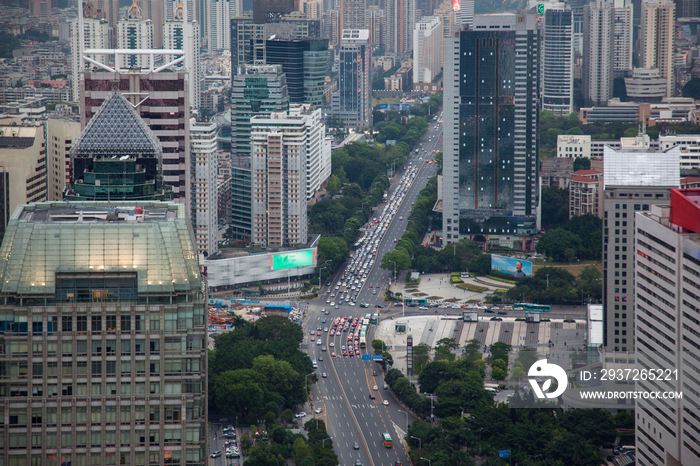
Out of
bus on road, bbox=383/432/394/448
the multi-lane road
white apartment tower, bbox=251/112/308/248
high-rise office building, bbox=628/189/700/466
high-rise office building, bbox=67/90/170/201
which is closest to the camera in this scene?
high-rise office building, bbox=628/189/700/466

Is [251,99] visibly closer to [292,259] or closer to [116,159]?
[292,259]

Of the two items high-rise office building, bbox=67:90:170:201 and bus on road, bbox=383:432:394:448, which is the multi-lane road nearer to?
bus on road, bbox=383:432:394:448

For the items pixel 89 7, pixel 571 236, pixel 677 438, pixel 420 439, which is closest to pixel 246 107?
pixel 89 7

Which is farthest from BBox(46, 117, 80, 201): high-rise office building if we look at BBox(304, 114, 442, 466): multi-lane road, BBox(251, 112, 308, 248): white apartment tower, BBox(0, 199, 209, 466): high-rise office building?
BBox(0, 199, 209, 466): high-rise office building

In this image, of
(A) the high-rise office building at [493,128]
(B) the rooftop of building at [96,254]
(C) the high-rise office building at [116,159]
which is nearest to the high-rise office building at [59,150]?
(C) the high-rise office building at [116,159]

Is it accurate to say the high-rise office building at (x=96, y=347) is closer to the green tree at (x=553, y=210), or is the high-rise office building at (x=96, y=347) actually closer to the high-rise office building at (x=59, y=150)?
the high-rise office building at (x=59, y=150)

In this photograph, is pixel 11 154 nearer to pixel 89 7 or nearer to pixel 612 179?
pixel 612 179
